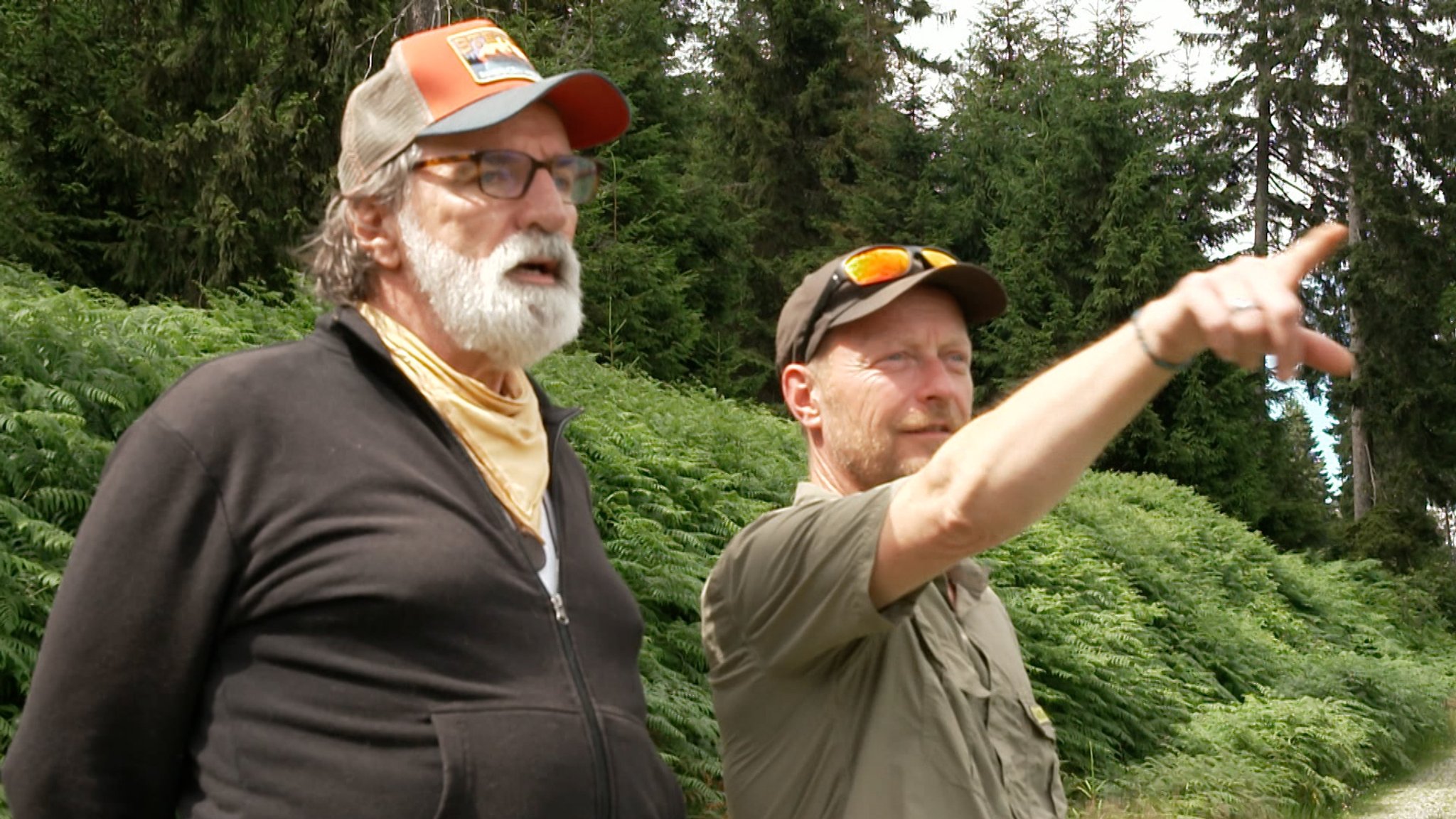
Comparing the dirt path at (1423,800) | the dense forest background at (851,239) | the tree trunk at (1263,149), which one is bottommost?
the dirt path at (1423,800)

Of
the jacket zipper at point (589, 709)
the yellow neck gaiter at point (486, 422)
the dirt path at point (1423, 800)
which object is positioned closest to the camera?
the jacket zipper at point (589, 709)

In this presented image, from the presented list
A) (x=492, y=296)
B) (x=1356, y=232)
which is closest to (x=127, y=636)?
(x=492, y=296)

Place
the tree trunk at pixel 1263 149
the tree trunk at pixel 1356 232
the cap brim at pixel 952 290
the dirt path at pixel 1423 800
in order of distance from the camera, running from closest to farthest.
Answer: the cap brim at pixel 952 290 < the dirt path at pixel 1423 800 < the tree trunk at pixel 1356 232 < the tree trunk at pixel 1263 149

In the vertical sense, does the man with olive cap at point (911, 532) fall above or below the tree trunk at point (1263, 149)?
below

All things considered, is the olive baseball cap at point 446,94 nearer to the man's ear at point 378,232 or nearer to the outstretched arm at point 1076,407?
the man's ear at point 378,232

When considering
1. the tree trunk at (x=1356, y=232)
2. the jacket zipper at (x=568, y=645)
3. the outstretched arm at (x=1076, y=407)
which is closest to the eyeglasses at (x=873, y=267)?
the outstretched arm at (x=1076, y=407)

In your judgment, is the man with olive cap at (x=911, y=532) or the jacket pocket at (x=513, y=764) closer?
the man with olive cap at (x=911, y=532)

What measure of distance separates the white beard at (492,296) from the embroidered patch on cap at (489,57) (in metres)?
0.27

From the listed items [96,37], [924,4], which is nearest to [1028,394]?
[96,37]

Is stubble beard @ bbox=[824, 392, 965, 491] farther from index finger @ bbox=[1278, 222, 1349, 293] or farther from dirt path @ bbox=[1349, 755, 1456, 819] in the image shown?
dirt path @ bbox=[1349, 755, 1456, 819]

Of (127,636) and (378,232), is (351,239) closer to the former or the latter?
(378,232)

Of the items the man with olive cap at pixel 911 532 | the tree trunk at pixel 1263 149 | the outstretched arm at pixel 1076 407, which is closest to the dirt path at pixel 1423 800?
the man with olive cap at pixel 911 532

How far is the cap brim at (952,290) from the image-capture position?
2.59 m

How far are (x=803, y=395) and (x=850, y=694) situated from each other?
64 cm
